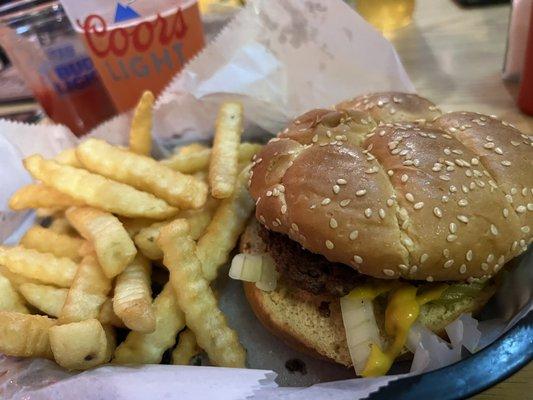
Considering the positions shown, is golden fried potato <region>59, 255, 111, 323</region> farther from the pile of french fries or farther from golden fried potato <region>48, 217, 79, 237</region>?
golden fried potato <region>48, 217, 79, 237</region>

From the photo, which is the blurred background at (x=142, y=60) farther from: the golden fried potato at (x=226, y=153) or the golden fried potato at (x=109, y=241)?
the golden fried potato at (x=109, y=241)

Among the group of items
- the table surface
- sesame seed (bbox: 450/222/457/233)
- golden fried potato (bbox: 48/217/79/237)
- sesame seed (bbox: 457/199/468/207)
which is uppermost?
sesame seed (bbox: 457/199/468/207)

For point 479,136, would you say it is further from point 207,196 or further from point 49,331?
point 49,331

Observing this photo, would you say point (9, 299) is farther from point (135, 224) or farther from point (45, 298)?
point (135, 224)

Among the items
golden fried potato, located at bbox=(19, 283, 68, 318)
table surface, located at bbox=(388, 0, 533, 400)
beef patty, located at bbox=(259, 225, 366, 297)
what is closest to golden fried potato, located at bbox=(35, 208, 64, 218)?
golden fried potato, located at bbox=(19, 283, 68, 318)

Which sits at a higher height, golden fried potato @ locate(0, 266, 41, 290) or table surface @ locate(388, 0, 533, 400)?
golden fried potato @ locate(0, 266, 41, 290)

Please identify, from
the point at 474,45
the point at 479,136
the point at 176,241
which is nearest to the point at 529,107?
the point at 474,45

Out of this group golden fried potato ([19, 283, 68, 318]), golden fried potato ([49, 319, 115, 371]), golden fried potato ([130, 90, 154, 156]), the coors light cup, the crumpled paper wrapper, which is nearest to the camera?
golden fried potato ([49, 319, 115, 371])

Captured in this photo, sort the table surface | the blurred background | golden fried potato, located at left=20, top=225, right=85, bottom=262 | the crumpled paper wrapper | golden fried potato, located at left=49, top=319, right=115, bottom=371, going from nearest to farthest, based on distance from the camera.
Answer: golden fried potato, located at left=49, top=319, right=115, bottom=371, golden fried potato, located at left=20, top=225, right=85, bottom=262, the crumpled paper wrapper, the blurred background, the table surface
